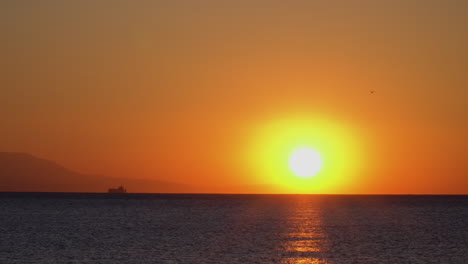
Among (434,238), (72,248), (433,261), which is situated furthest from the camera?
(434,238)

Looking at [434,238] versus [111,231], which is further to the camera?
[111,231]

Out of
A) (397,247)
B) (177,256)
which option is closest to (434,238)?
(397,247)

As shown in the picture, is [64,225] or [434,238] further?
[64,225]

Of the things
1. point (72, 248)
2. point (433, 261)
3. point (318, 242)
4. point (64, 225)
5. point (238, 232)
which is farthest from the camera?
point (64, 225)

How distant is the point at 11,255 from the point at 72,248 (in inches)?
323

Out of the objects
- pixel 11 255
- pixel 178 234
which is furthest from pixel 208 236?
pixel 11 255

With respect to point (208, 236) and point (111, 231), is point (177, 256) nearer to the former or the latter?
point (208, 236)

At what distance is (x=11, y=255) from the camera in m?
71.9

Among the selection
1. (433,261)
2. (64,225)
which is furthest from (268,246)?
(64,225)

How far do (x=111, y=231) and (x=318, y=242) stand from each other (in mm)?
31065

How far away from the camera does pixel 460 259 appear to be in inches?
2788

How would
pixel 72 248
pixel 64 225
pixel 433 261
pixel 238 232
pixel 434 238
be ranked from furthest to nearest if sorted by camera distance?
pixel 64 225
pixel 238 232
pixel 434 238
pixel 72 248
pixel 433 261

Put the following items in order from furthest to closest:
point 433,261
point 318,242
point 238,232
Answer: point 238,232 → point 318,242 → point 433,261

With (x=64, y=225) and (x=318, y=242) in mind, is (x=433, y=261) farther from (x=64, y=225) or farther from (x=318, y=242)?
(x=64, y=225)
